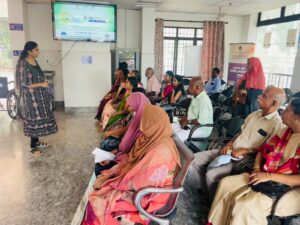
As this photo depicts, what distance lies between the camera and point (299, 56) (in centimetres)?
455

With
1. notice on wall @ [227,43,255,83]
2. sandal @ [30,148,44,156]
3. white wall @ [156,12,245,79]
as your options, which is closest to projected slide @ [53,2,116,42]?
white wall @ [156,12,245,79]

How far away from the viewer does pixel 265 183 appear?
1610 mm

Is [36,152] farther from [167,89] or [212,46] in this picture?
[212,46]

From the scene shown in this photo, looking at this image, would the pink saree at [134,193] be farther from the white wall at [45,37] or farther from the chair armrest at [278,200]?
the white wall at [45,37]

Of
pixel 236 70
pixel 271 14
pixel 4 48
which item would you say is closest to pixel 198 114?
pixel 236 70

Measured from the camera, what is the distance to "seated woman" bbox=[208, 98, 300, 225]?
5.15 ft

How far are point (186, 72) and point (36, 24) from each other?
172 inches

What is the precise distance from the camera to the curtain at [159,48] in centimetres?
691

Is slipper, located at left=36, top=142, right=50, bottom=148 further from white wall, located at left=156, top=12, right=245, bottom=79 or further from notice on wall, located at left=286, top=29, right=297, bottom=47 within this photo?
notice on wall, located at left=286, top=29, right=297, bottom=47

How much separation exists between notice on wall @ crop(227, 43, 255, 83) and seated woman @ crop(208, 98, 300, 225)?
201 inches

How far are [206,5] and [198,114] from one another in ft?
13.7

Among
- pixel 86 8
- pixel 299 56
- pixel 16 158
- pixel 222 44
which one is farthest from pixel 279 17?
pixel 16 158

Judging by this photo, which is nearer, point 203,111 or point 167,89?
point 203,111

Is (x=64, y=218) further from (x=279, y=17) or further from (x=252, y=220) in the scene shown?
(x=279, y=17)
